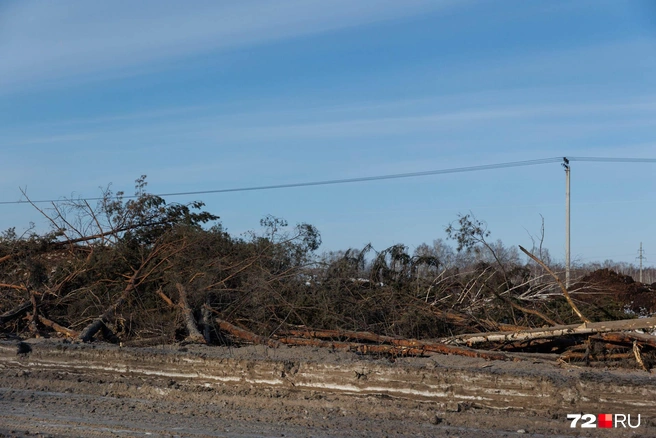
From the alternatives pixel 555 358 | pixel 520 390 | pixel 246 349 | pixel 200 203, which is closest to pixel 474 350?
pixel 555 358

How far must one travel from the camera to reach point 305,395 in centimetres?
687

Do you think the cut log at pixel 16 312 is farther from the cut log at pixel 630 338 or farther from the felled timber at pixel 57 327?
the cut log at pixel 630 338

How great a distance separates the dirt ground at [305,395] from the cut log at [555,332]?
47cm

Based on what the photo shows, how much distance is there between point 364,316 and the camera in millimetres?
9711

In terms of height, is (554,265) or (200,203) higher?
(200,203)

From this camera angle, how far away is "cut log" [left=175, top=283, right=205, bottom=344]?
9.42 metres

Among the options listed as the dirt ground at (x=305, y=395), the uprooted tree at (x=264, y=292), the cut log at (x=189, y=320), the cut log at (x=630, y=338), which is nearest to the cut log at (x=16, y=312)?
the uprooted tree at (x=264, y=292)

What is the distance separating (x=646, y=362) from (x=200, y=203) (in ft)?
Answer: 32.9

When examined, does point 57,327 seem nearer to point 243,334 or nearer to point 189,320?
point 189,320

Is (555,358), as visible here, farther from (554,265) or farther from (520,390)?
(554,265)

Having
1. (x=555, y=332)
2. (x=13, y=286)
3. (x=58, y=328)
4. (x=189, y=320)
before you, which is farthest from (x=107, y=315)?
(x=555, y=332)

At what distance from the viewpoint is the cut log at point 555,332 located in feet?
25.0

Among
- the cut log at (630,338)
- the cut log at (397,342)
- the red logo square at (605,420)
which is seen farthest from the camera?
the cut log at (397,342)

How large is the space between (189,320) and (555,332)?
212 inches
